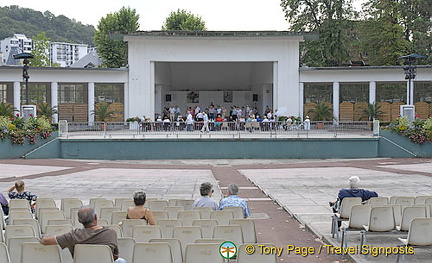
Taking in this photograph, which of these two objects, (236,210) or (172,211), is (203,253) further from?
(172,211)

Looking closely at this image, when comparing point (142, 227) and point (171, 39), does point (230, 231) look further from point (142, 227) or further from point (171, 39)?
point (171, 39)

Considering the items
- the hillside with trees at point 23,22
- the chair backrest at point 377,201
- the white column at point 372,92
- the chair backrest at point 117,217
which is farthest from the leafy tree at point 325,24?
the hillside with trees at point 23,22

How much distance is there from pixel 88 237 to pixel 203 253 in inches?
54.8

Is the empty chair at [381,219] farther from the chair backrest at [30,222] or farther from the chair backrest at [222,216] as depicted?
the chair backrest at [30,222]

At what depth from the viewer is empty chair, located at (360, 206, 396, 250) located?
969cm

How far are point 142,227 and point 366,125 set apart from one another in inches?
1139

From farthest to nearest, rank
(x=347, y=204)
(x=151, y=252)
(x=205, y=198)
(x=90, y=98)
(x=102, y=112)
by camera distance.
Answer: (x=90, y=98) < (x=102, y=112) < (x=205, y=198) < (x=347, y=204) < (x=151, y=252)

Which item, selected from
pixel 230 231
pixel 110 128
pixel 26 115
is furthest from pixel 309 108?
pixel 230 231

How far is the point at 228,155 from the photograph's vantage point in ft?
111

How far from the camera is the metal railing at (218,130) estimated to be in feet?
112

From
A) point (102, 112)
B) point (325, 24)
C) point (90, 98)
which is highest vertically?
point (325, 24)

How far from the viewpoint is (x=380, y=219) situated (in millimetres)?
9695

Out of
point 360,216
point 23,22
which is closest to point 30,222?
point 360,216

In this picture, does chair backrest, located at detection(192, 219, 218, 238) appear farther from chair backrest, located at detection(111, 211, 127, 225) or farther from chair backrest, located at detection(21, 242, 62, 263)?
chair backrest, located at detection(21, 242, 62, 263)
